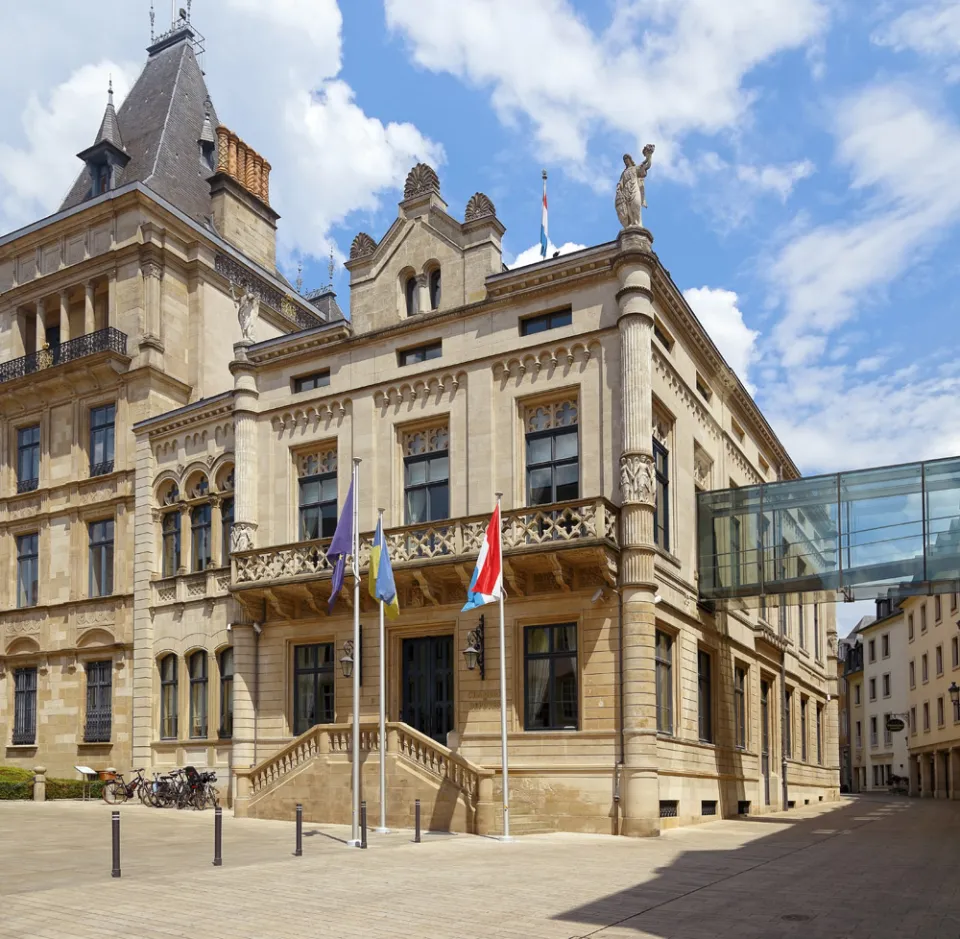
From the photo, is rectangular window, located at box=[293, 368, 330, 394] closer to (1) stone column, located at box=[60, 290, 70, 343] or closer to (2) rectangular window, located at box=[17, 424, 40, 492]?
(1) stone column, located at box=[60, 290, 70, 343]

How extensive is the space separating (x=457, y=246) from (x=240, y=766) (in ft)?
46.4

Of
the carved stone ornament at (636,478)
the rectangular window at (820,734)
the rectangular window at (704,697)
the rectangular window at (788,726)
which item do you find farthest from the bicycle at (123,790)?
the rectangular window at (820,734)

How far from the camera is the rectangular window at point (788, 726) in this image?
37.1 metres

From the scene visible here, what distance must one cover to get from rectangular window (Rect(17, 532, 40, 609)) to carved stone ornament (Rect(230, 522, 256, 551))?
1039 centimetres

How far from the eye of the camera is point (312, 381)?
30.0 meters

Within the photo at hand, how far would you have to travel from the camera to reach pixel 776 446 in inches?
1603

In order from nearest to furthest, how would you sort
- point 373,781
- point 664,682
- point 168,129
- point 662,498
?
point 373,781 → point 664,682 → point 662,498 → point 168,129

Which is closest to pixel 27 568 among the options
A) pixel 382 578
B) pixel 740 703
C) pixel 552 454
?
pixel 382 578

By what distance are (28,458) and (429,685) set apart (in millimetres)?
18475

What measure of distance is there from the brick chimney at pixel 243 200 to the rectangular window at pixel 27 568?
1266cm

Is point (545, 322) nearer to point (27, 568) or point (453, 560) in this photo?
point (453, 560)

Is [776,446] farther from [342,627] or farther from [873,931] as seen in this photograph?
[873,931]

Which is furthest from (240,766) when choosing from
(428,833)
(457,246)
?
(457,246)

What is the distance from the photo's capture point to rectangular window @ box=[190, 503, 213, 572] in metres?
32.0
